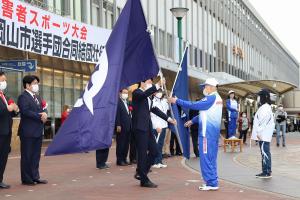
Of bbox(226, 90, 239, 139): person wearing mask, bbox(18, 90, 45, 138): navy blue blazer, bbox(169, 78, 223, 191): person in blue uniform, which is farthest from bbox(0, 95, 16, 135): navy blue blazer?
bbox(226, 90, 239, 139): person wearing mask

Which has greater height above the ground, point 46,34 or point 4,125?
Result: point 46,34

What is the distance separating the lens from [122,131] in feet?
43.3

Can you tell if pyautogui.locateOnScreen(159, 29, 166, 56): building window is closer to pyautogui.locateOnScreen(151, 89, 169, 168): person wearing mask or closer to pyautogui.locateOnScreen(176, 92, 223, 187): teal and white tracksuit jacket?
pyautogui.locateOnScreen(151, 89, 169, 168): person wearing mask

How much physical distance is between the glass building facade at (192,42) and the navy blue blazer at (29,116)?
4.12 meters

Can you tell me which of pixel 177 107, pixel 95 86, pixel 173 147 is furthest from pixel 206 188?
pixel 173 147

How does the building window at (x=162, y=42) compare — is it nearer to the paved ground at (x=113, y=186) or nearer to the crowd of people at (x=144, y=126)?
the paved ground at (x=113, y=186)

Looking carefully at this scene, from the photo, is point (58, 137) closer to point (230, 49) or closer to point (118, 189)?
point (118, 189)

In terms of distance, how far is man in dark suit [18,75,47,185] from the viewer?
952 cm

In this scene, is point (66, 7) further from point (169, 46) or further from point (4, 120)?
point (4, 120)

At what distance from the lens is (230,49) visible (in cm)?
5303

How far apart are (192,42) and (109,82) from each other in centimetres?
3375

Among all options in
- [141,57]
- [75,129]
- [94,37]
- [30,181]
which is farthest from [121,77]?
[94,37]

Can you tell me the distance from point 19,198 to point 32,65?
25.7ft

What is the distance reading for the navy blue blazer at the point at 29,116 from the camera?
31.0ft
